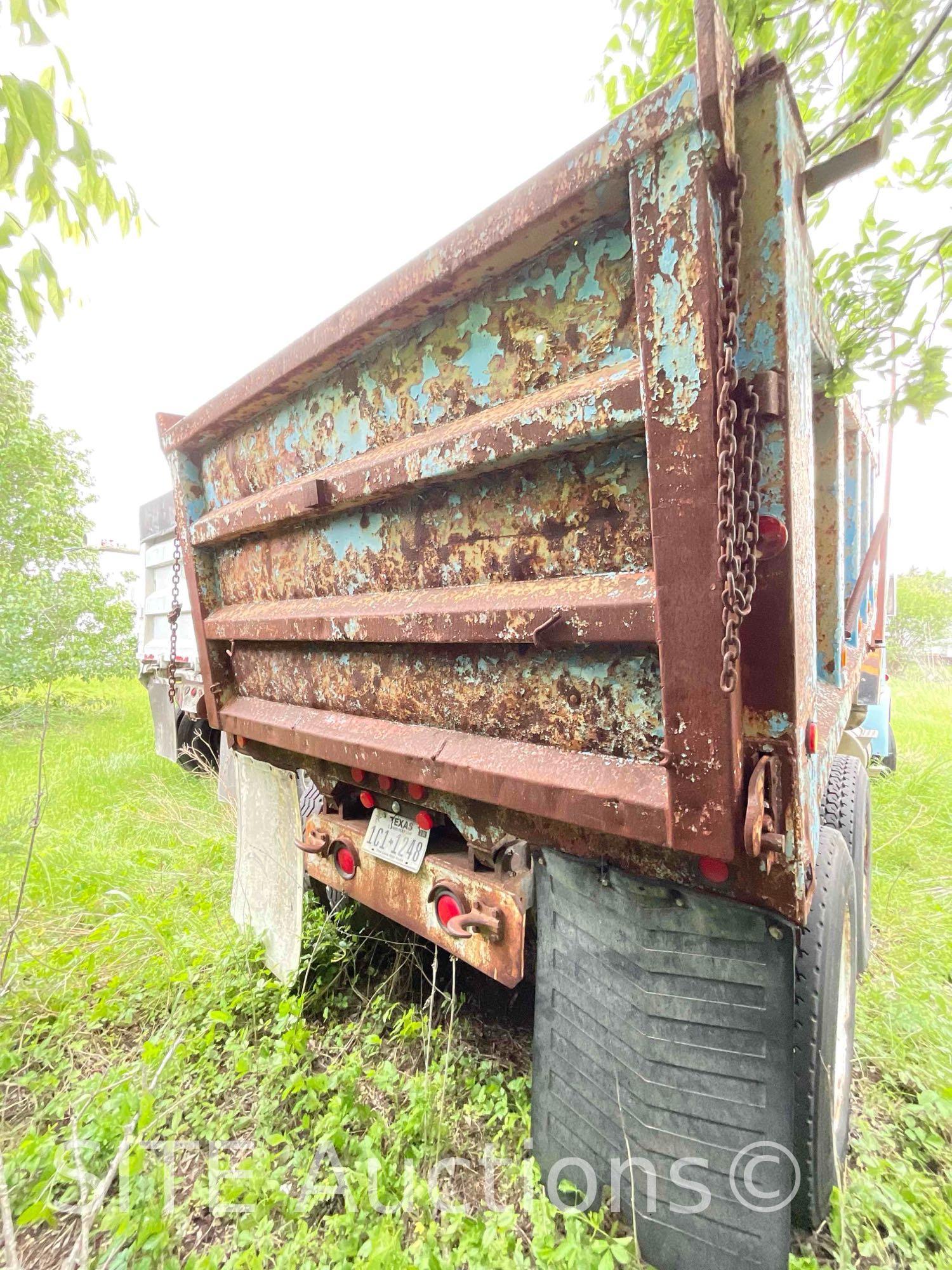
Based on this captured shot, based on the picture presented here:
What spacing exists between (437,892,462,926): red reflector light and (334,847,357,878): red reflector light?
16.2 inches

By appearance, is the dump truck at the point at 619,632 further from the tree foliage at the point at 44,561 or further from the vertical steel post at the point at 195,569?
the tree foliage at the point at 44,561

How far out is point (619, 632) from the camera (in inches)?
40.3

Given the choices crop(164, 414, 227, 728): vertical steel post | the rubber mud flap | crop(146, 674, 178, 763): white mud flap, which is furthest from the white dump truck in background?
the rubber mud flap

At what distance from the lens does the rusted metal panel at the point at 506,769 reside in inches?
40.6

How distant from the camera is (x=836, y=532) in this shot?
75.7 inches

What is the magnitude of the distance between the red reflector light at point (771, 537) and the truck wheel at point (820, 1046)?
0.86 m

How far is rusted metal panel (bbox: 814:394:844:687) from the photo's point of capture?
6.23 ft

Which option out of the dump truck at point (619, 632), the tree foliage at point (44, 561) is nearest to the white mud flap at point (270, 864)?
the dump truck at point (619, 632)

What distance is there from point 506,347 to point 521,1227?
200cm

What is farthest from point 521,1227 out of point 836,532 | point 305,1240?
point 836,532

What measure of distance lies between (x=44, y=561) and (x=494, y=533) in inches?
329

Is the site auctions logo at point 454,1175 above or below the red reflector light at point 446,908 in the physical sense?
below

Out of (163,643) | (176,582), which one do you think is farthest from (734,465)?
(163,643)

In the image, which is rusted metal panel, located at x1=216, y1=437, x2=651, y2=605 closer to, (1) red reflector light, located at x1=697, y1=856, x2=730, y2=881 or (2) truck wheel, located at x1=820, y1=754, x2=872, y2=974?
(1) red reflector light, located at x1=697, y1=856, x2=730, y2=881
